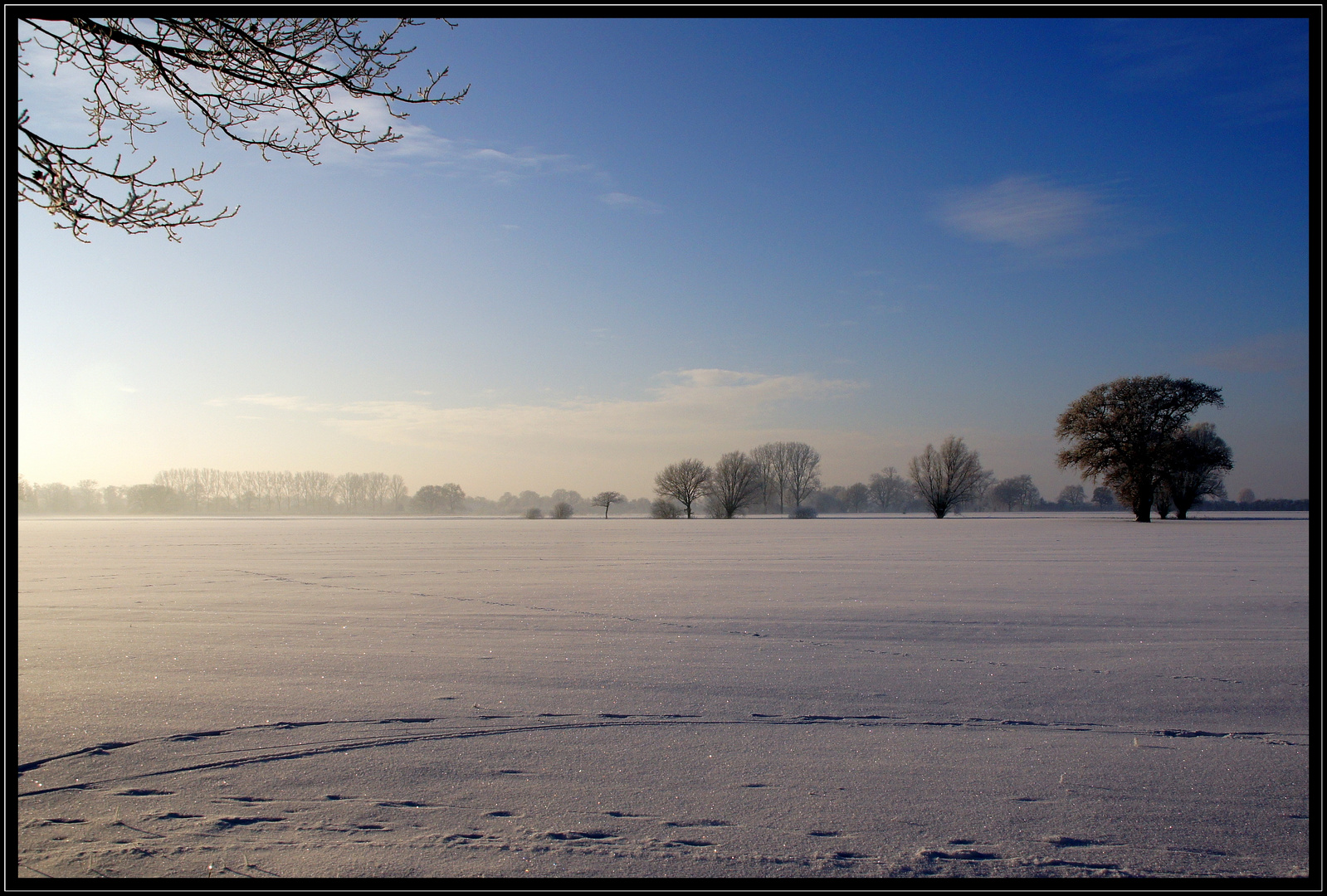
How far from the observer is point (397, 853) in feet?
8.42

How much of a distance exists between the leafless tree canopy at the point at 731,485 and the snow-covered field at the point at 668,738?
220ft

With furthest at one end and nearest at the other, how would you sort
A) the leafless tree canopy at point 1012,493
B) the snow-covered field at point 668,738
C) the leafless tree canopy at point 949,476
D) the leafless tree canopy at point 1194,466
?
the leafless tree canopy at point 1012,493, the leafless tree canopy at point 949,476, the leafless tree canopy at point 1194,466, the snow-covered field at point 668,738

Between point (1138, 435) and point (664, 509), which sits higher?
point (1138, 435)

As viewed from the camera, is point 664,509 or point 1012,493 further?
point 1012,493

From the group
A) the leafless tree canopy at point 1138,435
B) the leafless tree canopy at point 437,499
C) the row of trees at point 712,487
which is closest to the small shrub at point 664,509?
the row of trees at point 712,487

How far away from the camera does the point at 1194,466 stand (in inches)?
1612

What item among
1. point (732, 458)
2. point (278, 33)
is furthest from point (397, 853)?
point (732, 458)

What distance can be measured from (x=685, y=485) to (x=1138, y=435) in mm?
43429

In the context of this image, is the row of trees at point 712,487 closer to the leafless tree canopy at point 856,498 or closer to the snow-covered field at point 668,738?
the leafless tree canopy at point 856,498

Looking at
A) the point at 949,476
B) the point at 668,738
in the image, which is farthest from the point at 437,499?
the point at 668,738

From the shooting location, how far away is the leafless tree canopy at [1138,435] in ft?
135

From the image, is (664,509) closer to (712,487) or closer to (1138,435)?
(712,487)

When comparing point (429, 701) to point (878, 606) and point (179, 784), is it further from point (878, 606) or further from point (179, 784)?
point (878, 606)
